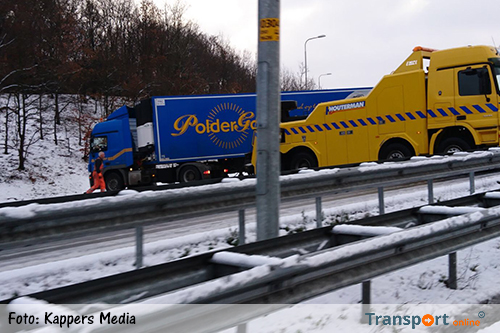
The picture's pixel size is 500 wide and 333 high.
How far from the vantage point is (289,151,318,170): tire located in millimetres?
16203

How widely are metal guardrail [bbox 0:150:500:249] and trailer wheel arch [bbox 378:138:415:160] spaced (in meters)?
6.51

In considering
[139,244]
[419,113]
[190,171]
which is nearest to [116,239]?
[139,244]

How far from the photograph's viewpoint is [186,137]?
20.9 metres

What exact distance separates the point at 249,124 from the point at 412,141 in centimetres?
843

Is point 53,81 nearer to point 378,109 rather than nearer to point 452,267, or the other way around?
point 378,109

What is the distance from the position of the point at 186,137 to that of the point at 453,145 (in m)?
10.8

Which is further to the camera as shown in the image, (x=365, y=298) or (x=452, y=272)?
(x=452, y=272)

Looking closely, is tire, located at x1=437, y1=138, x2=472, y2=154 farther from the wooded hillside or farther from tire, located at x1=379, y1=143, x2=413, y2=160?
the wooded hillside

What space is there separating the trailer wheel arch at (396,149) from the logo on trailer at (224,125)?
7337mm

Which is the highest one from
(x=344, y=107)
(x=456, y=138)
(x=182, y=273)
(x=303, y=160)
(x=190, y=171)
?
(x=344, y=107)

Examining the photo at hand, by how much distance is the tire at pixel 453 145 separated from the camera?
44.2ft

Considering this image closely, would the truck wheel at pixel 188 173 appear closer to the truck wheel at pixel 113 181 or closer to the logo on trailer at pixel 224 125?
the logo on trailer at pixel 224 125

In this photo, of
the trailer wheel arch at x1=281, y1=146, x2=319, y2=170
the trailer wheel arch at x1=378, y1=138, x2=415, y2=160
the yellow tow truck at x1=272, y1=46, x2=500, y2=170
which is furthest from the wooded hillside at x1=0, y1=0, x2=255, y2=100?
the trailer wheel arch at x1=378, y1=138, x2=415, y2=160

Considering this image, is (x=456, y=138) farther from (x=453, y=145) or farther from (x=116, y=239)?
(x=116, y=239)
